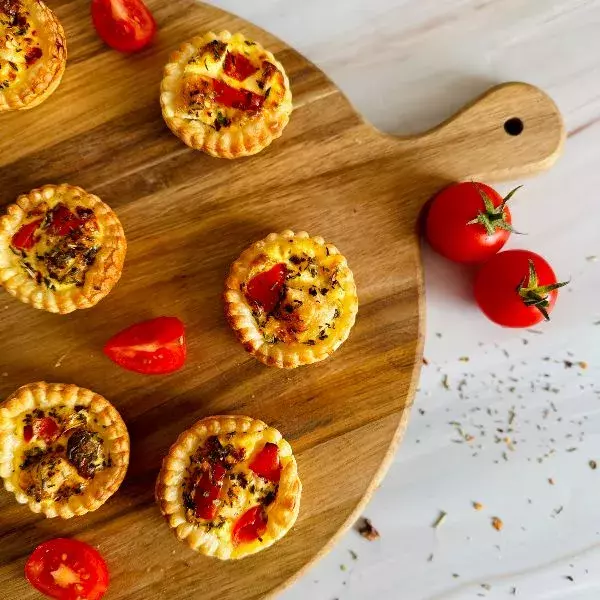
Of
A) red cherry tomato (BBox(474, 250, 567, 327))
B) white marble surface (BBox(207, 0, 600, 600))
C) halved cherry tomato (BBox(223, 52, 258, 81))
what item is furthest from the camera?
white marble surface (BBox(207, 0, 600, 600))

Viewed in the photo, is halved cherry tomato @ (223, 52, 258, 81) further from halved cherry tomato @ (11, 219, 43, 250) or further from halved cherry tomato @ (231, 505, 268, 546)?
halved cherry tomato @ (231, 505, 268, 546)

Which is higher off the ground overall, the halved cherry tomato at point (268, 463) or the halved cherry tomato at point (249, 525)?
the halved cherry tomato at point (268, 463)

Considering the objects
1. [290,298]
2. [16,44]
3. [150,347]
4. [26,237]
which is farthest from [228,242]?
[16,44]

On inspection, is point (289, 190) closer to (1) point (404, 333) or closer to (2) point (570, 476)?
(1) point (404, 333)

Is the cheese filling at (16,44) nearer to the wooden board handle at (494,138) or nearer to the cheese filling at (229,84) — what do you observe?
the cheese filling at (229,84)

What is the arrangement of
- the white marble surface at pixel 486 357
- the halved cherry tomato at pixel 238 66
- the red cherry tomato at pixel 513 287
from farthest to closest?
the white marble surface at pixel 486 357 → the red cherry tomato at pixel 513 287 → the halved cherry tomato at pixel 238 66

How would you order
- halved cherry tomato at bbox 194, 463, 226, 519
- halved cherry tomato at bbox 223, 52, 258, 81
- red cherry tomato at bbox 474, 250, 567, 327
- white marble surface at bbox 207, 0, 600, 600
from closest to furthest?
halved cherry tomato at bbox 194, 463, 226, 519 < halved cherry tomato at bbox 223, 52, 258, 81 < red cherry tomato at bbox 474, 250, 567, 327 < white marble surface at bbox 207, 0, 600, 600

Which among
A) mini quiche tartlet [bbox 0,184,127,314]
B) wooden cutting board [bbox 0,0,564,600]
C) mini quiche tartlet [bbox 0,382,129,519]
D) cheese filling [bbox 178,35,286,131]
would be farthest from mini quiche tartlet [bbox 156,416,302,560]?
cheese filling [bbox 178,35,286,131]

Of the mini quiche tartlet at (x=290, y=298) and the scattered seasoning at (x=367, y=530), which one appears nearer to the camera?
the mini quiche tartlet at (x=290, y=298)

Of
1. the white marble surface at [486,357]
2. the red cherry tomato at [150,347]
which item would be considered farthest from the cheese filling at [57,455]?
the white marble surface at [486,357]
